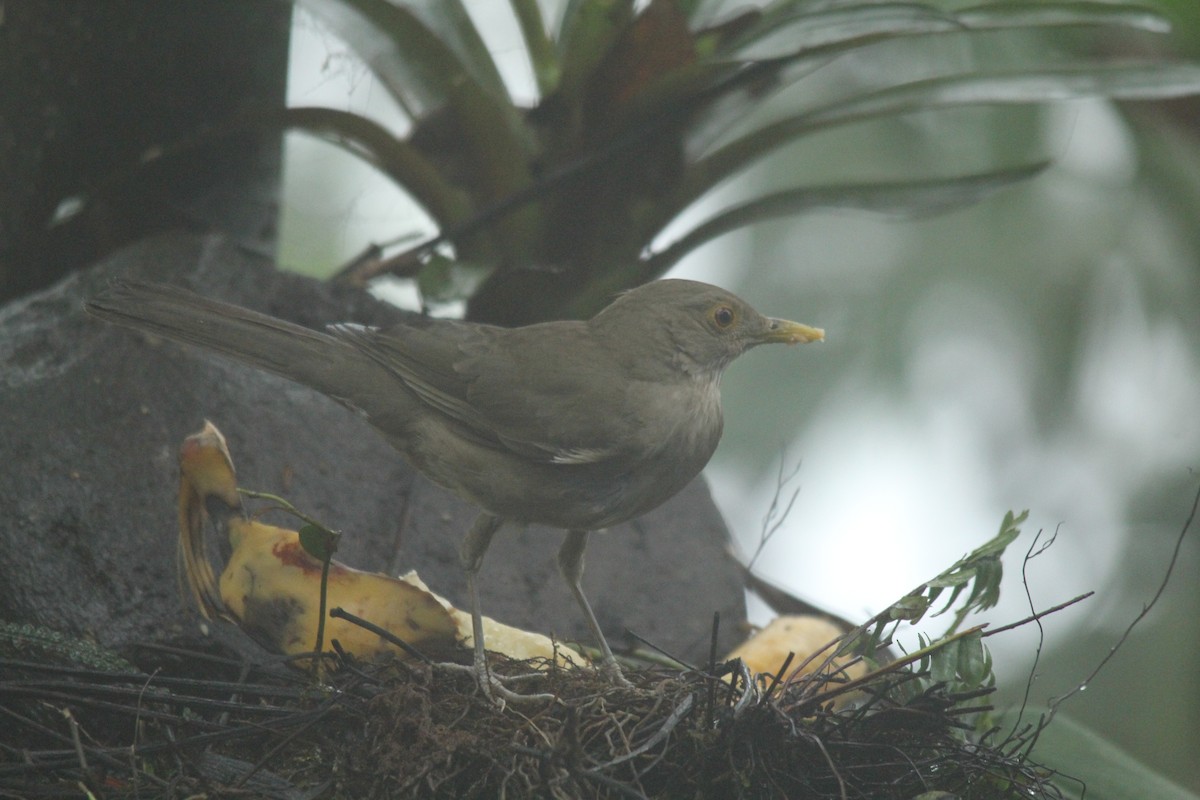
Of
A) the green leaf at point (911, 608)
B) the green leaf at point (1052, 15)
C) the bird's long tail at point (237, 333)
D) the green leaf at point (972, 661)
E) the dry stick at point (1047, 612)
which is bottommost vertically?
the green leaf at point (972, 661)

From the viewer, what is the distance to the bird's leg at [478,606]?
3103 mm

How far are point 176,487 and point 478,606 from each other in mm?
1003

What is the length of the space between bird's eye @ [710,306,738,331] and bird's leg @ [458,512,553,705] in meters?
0.94

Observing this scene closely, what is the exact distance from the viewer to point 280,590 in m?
3.14

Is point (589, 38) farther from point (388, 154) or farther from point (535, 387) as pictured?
point (535, 387)

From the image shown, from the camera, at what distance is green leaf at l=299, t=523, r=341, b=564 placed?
2.90 metres

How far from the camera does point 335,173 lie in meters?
4.67

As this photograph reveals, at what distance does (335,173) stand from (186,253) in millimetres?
688

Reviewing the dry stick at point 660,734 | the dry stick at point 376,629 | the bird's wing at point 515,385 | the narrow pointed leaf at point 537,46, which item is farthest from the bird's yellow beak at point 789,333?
the dry stick at point 376,629

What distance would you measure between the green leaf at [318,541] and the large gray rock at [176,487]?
0.70 metres

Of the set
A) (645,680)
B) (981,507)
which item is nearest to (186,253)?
(645,680)

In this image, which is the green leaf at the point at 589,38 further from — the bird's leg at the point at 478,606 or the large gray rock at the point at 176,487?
the bird's leg at the point at 478,606

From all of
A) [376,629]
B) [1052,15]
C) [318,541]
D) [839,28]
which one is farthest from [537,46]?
[376,629]

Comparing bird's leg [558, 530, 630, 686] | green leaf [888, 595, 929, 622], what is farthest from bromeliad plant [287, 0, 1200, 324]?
green leaf [888, 595, 929, 622]
